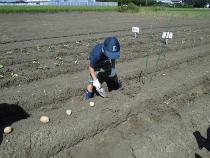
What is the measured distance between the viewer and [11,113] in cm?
619

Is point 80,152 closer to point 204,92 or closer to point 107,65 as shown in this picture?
point 107,65

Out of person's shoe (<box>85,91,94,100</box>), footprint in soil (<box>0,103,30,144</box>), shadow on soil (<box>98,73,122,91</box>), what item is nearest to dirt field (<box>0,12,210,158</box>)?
footprint in soil (<box>0,103,30,144</box>)

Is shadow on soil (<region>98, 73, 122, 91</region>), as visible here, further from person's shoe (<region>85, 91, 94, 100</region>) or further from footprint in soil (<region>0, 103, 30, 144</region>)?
footprint in soil (<region>0, 103, 30, 144</region>)

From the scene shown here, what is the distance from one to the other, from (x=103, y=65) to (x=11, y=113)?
233 cm

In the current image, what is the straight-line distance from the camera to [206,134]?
5.77 meters

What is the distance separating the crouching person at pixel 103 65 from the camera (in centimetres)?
554

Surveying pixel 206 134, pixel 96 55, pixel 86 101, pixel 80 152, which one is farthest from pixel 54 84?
pixel 206 134

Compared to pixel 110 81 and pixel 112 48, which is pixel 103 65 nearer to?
pixel 110 81

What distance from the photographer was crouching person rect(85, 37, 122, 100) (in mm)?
5543

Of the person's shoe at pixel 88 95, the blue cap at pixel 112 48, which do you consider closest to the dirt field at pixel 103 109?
the person's shoe at pixel 88 95

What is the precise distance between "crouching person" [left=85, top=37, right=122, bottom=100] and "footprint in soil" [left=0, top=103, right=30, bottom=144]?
1.51 meters

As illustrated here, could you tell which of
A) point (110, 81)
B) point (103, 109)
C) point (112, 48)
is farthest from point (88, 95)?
point (112, 48)

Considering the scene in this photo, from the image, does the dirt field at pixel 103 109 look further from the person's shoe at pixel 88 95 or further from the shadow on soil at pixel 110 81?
the shadow on soil at pixel 110 81

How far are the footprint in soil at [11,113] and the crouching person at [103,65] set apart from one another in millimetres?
1512
